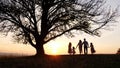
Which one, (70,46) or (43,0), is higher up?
(43,0)

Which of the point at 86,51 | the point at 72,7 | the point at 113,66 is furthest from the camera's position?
the point at 72,7

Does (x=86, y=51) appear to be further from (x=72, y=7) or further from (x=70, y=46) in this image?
(x=72, y=7)

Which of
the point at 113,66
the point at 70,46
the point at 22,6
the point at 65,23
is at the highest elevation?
the point at 22,6

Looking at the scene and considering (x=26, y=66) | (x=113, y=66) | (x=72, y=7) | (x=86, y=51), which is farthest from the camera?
(x=72, y=7)

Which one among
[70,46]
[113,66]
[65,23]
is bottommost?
[113,66]

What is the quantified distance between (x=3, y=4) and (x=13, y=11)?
77.7 inches

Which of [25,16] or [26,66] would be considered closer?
[26,66]

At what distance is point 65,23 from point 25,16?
5.54 metres

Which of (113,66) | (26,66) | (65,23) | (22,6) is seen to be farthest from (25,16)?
(113,66)

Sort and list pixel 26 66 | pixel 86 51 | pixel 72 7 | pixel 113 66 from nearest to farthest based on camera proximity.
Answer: pixel 113 66
pixel 26 66
pixel 86 51
pixel 72 7

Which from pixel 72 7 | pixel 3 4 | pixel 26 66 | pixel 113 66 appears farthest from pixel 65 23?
pixel 113 66

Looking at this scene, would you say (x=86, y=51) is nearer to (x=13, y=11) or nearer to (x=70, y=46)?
(x=70, y=46)

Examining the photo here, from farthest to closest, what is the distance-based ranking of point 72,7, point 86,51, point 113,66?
1. point 72,7
2. point 86,51
3. point 113,66

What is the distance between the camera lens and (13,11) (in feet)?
121
